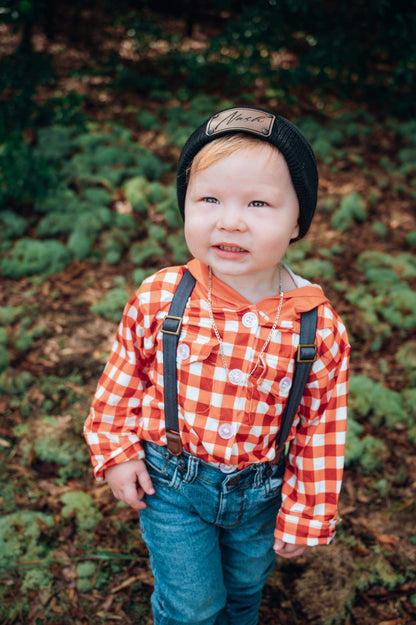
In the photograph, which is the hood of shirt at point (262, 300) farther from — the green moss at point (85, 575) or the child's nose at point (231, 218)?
the green moss at point (85, 575)

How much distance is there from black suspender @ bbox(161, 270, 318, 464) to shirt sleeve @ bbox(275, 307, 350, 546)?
2.7 inches

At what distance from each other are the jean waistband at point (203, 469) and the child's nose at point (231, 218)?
748mm

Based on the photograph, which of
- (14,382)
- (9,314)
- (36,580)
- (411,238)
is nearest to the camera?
(36,580)

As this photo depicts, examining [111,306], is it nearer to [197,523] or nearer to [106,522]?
[106,522]

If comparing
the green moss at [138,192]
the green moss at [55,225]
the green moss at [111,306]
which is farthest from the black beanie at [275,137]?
the green moss at [138,192]

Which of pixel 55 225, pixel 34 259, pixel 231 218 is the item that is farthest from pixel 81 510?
pixel 55 225

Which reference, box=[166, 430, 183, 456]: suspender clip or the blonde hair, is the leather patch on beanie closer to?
the blonde hair

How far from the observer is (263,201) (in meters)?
1.34

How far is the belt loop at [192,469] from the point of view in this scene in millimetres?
1552

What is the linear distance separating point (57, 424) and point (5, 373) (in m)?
0.53

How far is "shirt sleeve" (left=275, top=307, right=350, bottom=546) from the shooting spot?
5.07ft

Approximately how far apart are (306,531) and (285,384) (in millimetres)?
515

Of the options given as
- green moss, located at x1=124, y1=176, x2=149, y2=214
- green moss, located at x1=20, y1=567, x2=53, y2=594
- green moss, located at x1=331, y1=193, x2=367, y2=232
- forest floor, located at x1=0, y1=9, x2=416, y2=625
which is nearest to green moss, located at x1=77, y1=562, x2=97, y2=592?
forest floor, located at x1=0, y1=9, x2=416, y2=625

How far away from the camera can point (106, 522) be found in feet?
8.20
